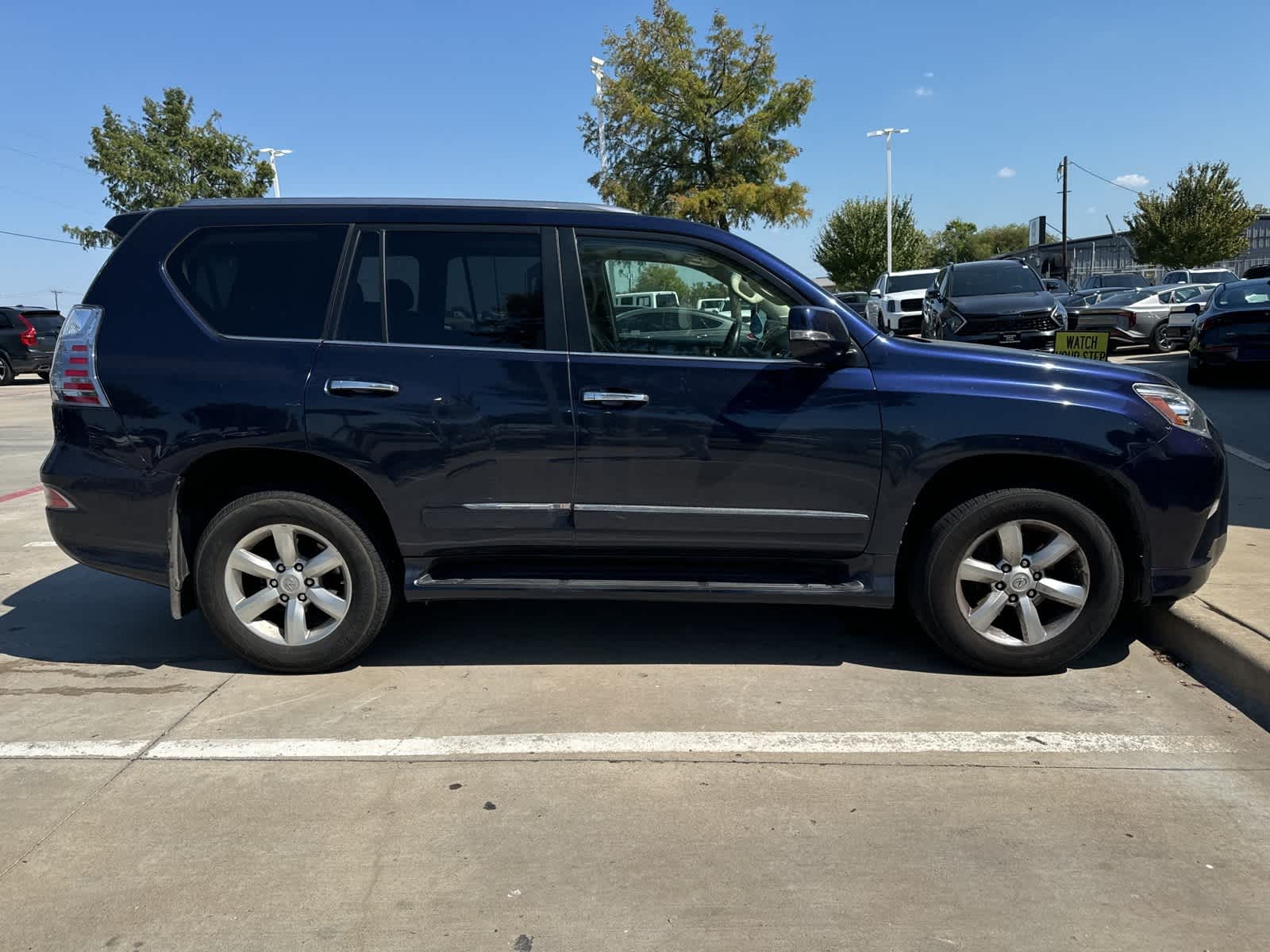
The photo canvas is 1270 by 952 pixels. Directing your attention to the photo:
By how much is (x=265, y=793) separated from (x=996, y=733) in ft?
8.50

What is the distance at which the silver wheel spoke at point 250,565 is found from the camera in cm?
410

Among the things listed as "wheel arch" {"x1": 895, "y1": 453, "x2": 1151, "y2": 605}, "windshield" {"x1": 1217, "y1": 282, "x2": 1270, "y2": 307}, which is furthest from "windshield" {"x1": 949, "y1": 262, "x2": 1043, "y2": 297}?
"wheel arch" {"x1": 895, "y1": 453, "x2": 1151, "y2": 605}

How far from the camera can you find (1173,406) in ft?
13.2

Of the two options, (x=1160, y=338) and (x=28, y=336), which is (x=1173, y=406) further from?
(x=28, y=336)

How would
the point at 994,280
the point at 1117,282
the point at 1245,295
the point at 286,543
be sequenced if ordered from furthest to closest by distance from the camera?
the point at 1117,282, the point at 994,280, the point at 1245,295, the point at 286,543

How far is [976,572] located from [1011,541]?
0.63 ft

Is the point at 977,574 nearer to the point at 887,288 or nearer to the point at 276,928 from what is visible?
the point at 276,928

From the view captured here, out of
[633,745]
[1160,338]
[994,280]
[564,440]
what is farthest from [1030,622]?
[1160,338]

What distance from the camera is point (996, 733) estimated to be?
3584 mm

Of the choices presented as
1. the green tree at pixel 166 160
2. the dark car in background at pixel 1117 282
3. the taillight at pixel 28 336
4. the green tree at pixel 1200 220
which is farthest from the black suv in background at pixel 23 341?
the green tree at pixel 1200 220

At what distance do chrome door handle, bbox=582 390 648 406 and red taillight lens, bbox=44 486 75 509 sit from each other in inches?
89.2

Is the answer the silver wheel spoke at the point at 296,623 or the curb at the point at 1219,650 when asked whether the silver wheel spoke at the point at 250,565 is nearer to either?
the silver wheel spoke at the point at 296,623

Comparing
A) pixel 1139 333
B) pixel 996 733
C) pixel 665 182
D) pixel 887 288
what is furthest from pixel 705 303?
pixel 665 182

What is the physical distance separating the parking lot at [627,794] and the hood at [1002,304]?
9823 millimetres
